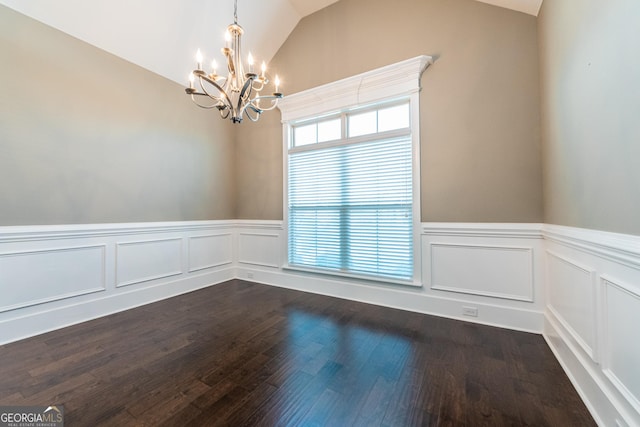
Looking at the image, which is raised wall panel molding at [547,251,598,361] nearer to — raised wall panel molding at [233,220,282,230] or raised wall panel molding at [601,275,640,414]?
raised wall panel molding at [601,275,640,414]

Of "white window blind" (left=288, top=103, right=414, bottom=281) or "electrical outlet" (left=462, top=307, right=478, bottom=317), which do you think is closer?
"electrical outlet" (left=462, top=307, right=478, bottom=317)

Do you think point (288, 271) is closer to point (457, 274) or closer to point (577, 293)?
point (457, 274)

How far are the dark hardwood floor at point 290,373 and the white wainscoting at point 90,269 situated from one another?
0.24 m

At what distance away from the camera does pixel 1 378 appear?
5.67 feet

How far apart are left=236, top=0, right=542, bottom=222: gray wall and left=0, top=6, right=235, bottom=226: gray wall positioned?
2.39m

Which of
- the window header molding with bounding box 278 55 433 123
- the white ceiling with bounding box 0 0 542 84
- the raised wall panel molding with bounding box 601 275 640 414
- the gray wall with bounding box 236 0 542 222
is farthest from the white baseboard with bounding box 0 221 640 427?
the white ceiling with bounding box 0 0 542 84

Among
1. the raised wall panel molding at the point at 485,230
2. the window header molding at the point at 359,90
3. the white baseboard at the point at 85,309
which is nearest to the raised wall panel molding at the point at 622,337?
the raised wall panel molding at the point at 485,230

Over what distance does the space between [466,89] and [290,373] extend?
10.2ft

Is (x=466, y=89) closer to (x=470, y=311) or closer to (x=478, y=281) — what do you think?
(x=478, y=281)

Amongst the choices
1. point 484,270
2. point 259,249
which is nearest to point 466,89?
point 484,270

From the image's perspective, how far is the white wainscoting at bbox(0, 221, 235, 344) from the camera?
227 cm

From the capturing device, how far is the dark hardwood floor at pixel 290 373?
1.42 metres

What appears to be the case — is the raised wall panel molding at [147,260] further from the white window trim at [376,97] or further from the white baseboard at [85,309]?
the white window trim at [376,97]

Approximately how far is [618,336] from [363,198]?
2308mm
